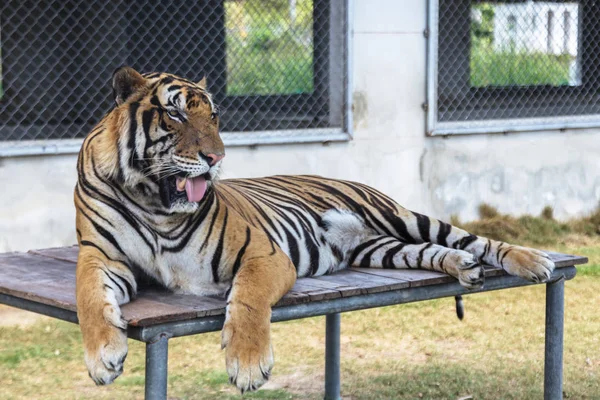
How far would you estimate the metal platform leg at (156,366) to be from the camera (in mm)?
2705

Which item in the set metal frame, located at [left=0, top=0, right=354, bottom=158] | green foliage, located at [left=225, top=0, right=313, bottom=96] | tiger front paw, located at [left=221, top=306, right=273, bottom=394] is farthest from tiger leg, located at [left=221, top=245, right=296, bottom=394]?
green foliage, located at [left=225, top=0, right=313, bottom=96]

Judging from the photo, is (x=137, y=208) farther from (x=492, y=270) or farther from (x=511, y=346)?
(x=511, y=346)

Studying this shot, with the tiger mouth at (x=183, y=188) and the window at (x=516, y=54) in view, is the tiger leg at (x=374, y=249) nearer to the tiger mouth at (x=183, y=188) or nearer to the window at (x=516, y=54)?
the tiger mouth at (x=183, y=188)

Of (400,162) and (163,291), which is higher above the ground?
(400,162)

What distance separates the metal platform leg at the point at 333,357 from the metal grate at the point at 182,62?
3.02 meters

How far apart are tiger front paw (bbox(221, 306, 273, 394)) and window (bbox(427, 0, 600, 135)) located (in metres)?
6.01

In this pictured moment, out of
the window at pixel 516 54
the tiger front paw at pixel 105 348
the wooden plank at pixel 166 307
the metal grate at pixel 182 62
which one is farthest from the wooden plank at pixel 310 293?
the window at pixel 516 54

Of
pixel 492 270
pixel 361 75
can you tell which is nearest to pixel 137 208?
pixel 492 270

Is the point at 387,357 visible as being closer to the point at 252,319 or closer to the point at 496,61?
the point at 252,319

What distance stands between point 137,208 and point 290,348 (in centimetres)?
233

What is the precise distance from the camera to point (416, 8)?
7293mm

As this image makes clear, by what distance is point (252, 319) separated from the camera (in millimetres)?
2730

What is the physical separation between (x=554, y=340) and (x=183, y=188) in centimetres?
166

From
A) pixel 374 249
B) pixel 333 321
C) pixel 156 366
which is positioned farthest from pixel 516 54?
pixel 156 366
